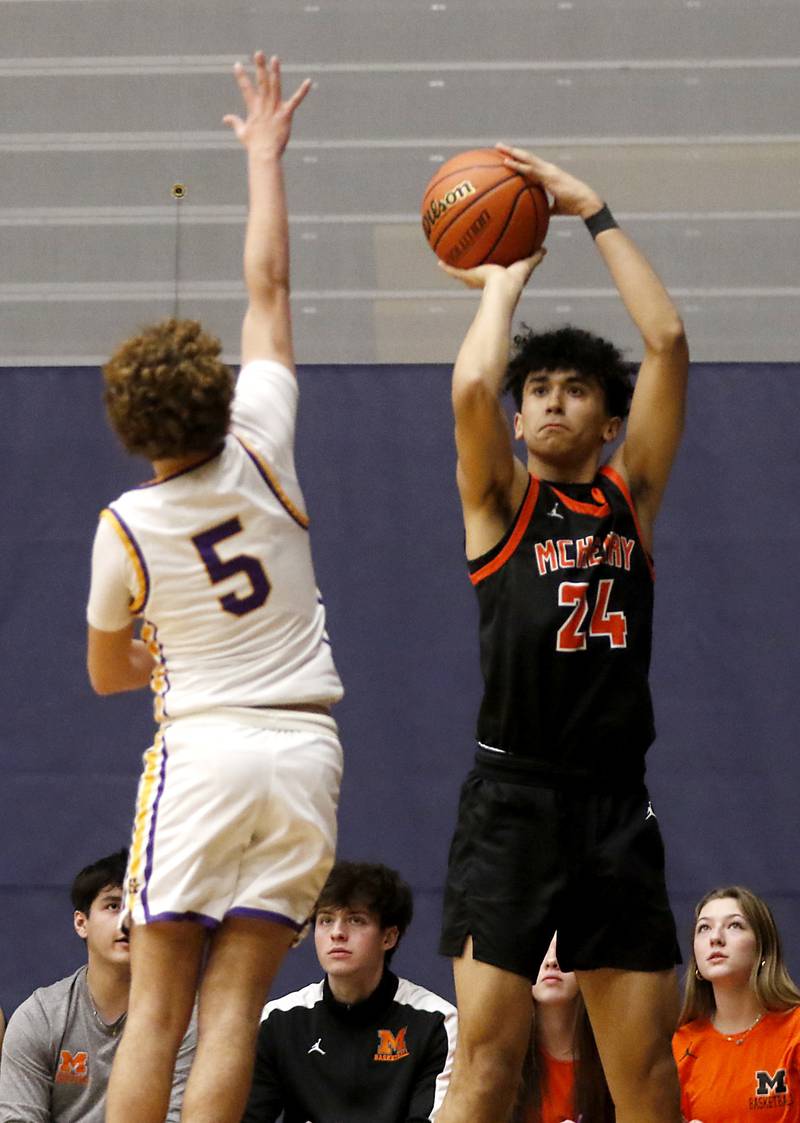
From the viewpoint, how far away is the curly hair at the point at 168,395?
3.17m

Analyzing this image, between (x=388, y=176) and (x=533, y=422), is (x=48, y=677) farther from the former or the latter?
(x=533, y=422)

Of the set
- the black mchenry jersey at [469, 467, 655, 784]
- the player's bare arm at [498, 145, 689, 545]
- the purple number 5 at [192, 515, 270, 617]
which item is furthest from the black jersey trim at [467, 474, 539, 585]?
the purple number 5 at [192, 515, 270, 617]

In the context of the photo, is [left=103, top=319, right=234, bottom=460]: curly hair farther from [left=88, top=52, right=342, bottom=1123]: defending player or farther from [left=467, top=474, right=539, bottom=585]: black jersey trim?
[left=467, top=474, right=539, bottom=585]: black jersey trim

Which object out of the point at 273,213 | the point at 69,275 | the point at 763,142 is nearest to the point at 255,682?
the point at 273,213

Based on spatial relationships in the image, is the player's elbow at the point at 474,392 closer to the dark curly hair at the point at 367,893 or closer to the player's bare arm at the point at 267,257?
the player's bare arm at the point at 267,257

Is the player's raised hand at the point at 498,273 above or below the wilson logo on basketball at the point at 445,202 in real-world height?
below

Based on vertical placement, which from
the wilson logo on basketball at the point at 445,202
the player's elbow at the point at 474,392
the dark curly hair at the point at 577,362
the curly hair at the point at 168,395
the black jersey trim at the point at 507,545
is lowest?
the black jersey trim at the point at 507,545

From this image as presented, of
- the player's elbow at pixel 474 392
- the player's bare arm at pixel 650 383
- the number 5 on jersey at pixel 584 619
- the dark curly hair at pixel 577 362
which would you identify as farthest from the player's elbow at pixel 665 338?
the number 5 on jersey at pixel 584 619

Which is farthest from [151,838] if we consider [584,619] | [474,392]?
[474,392]

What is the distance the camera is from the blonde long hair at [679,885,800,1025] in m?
4.83

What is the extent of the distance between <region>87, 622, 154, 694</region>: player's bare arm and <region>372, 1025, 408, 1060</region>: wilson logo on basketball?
76.5 inches

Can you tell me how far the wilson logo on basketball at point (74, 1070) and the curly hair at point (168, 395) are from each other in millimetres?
2416

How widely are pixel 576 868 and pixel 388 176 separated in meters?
3.39

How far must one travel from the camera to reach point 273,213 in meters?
3.62
